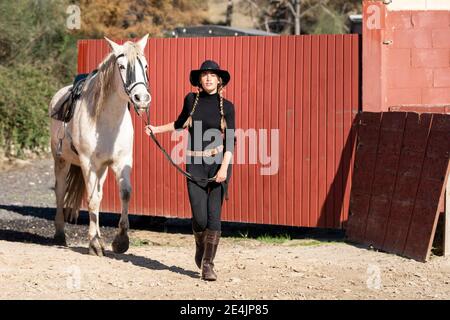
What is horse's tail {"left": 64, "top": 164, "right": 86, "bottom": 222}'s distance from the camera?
463 inches

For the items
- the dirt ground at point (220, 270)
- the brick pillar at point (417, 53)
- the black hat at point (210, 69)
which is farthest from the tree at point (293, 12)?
the black hat at point (210, 69)

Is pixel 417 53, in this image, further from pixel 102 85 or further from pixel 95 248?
pixel 95 248

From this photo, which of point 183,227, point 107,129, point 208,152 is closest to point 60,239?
point 107,129

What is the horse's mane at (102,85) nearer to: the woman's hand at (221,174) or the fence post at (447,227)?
the woman's hand at (221,174)

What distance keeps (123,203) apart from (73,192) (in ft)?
6.47

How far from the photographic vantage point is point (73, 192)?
1178cm

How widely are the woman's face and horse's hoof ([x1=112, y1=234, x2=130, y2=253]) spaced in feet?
7.15

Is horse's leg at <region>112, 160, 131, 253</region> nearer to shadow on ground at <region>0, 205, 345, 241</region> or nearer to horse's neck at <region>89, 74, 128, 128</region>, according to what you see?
horse's neck at <region>89, 74, 128, 128</region>

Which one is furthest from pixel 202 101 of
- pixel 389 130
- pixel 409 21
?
pixel 409 21

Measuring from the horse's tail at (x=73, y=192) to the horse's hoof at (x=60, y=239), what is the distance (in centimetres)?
40

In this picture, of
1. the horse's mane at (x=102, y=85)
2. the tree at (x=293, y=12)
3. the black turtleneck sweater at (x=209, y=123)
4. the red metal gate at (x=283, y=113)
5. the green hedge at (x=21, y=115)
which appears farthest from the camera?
the tree at (x=293, y=12)

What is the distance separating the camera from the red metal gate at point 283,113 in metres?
11.3

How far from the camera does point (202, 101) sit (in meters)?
Answer: 8.63
